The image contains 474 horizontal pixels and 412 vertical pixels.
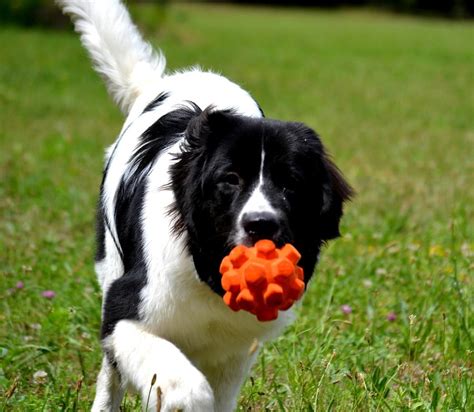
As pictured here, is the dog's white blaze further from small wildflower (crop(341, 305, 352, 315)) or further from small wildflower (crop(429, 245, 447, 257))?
small wildflower (crop(429, 245, 447, 257))

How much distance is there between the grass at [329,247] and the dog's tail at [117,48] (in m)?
1.06

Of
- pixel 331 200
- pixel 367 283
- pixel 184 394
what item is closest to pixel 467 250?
pixel 367 283

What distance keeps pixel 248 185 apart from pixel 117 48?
200 cm

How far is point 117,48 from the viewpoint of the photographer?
4758mm

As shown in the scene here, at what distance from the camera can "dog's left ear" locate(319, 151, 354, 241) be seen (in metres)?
3.22

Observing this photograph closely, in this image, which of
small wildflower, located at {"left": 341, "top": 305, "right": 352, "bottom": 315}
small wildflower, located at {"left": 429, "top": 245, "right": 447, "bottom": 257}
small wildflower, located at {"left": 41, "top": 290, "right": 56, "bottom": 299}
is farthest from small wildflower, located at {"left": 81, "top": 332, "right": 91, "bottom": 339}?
small wildflower, located at {"left": 429, "top": 245, "right": 447, "bottom": 257}

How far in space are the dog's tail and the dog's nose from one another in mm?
1939

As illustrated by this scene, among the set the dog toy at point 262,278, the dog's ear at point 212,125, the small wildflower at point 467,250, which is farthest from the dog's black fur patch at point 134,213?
the small wildflower at point 467,250

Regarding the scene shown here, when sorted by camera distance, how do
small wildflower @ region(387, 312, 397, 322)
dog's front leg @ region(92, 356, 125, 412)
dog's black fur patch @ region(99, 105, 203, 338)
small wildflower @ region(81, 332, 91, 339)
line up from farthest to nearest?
small wildflower @ region(387, 312, 397, 322) → small wildflower @ region(81, 332, 91, 339) → dog's front leg @ region(92, 356, 125, 412) → dog's black fur patch @ region(99, 105, 203, 338)

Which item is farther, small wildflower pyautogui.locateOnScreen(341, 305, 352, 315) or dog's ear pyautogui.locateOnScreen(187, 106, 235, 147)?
small wildflower pyautogui.locateOnScreen(341, 305, 352, 315)

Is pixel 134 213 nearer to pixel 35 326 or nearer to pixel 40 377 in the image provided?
pixel 40 377

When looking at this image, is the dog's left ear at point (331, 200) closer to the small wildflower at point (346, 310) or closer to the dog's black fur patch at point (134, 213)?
the dog's black fur patch at point (134, 213)

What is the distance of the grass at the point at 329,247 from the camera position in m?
3.78

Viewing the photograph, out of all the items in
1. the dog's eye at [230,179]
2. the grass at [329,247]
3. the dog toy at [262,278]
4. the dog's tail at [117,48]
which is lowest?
the grass at [329,247]
